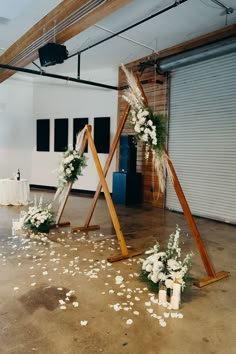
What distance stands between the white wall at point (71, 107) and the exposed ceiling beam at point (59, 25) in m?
3.00

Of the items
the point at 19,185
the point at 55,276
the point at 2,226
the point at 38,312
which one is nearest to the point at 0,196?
the point at 19,185

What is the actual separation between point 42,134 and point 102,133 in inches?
106

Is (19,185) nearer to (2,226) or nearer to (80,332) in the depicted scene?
(2,226)

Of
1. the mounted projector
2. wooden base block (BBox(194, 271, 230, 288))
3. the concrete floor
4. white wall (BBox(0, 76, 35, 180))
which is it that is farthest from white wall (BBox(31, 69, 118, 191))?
wooden base block (BBox(194, 271, 230, 288))

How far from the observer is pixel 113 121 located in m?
8.96

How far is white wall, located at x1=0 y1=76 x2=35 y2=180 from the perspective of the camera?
35.0 feet

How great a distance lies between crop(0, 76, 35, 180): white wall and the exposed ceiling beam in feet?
13.7

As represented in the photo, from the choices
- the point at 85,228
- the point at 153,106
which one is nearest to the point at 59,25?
the point at 153,106

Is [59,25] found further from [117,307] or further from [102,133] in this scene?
[102,133]

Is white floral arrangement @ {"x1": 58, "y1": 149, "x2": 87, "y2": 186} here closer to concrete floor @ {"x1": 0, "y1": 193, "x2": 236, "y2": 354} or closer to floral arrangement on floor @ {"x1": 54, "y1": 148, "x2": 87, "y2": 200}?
floral arrangement on floor @ {"x1": 54, "y1": 148, "x2": 87, "y2": 200}

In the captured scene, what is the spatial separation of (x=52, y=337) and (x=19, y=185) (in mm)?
5698

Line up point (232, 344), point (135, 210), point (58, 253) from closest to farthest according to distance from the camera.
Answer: point (232, 344) < point (58, 253) < point (135, 210)

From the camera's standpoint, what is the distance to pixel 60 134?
10242 millimetres

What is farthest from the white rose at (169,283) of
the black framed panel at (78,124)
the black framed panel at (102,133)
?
the black framed panel at (78,124)
